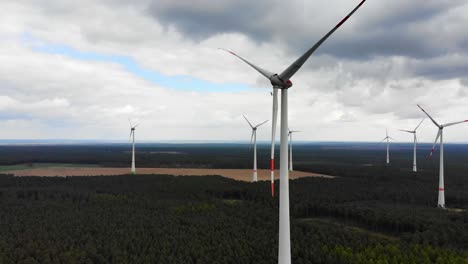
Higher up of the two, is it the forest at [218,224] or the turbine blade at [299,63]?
the turbine blade at [299,63]

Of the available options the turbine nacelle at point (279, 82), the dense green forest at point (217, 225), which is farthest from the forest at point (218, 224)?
the turbine nacelle at point (279, 82)

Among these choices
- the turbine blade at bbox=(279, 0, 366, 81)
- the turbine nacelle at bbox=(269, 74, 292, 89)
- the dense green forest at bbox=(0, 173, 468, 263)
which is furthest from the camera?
the dense green forest at bbox=(0, 173, 468, 263)

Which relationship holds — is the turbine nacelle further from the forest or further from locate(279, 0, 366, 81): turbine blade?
the forest

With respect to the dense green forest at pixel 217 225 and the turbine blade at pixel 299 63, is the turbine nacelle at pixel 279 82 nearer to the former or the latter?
the turbine blade at pixel 299 63

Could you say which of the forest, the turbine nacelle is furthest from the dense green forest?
the turbine nacelle

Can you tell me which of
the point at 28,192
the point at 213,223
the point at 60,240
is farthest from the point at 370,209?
the point at 28,192

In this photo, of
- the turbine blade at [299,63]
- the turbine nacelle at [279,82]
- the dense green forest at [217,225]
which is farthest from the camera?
the dense green forest at [217,225]
